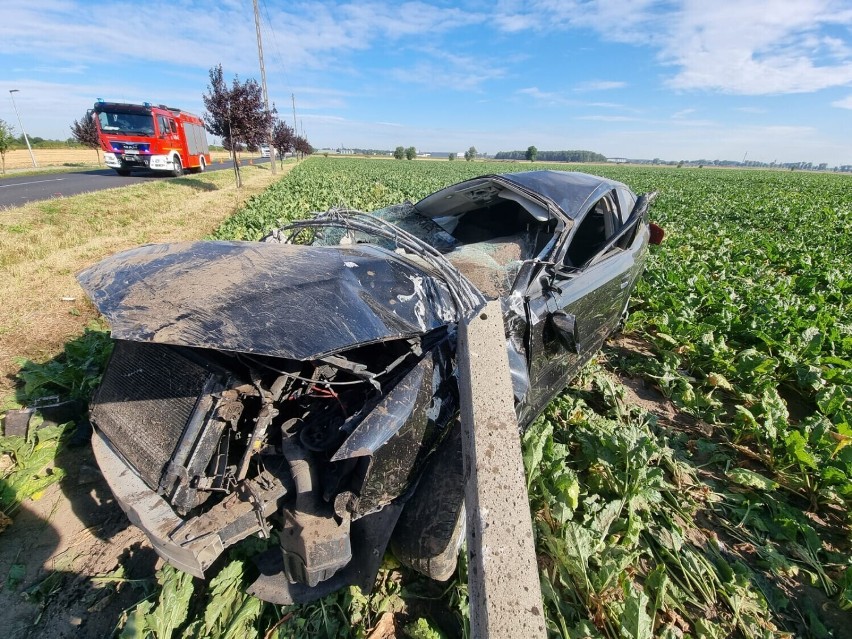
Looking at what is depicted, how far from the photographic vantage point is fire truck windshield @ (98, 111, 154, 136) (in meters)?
16.3

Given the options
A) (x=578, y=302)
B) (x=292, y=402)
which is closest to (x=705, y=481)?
(x=578, y=302)

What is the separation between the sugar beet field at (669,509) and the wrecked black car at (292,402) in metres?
0.24

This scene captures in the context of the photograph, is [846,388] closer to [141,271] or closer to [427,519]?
[427,519]

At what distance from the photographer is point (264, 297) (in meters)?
1.64

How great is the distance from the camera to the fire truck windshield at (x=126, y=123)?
1634 cm

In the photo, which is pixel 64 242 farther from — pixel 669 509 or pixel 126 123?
pixel 126 123

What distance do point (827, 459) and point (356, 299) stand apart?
318 cm

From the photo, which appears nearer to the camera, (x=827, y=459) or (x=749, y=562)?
(x=749, y=562)

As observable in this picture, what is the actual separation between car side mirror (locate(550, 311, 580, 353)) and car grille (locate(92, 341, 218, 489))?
1.76 m

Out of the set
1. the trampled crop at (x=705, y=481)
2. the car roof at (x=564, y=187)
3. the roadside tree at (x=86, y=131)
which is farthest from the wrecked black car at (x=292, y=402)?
the roadside tree at (x=86, y=131)

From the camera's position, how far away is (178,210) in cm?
1102

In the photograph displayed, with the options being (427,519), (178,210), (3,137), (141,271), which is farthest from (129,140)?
(427,519)

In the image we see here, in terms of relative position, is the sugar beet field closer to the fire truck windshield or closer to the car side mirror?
the car side mirror

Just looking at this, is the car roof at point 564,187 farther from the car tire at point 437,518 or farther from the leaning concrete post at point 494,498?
the car tire at point 437,518
